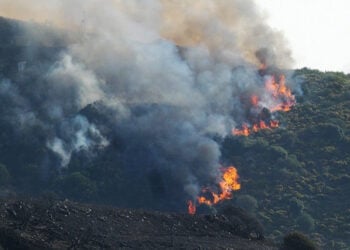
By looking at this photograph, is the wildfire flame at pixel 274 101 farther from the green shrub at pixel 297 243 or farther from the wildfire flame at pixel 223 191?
the green shrub at pixel 297 243

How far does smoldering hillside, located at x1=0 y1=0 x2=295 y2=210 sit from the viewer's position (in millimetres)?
110500

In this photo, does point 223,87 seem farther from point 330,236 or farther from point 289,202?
point 330,236

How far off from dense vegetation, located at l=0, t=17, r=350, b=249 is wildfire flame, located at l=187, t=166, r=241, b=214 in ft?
5.09

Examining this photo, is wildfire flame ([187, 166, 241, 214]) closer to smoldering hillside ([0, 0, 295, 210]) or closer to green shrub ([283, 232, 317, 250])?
smoldering hillside ([0, 0, 295, 210])

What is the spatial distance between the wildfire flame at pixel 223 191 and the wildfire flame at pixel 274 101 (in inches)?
539

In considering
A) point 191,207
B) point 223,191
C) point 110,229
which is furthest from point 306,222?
point 110,229

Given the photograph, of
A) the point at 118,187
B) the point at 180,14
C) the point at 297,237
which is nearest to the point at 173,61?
the point at 180,14

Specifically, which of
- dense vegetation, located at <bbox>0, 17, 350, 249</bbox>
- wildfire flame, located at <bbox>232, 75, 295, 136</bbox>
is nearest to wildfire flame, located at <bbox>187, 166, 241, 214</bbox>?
dense vegetation, located at <bbox>0, 17, 350, 249</bbox>

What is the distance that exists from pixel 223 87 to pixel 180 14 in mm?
23765

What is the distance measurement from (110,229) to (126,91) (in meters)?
59.8

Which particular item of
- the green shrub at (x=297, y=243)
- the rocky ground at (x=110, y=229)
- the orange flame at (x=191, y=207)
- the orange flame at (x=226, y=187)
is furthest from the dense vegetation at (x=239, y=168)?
the rocky ground at (x=110, y=229)

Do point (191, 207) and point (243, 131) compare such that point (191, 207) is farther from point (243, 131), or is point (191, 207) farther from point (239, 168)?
point (243, 131)

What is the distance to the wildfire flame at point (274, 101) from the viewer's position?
133m

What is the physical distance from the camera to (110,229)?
7419cm
